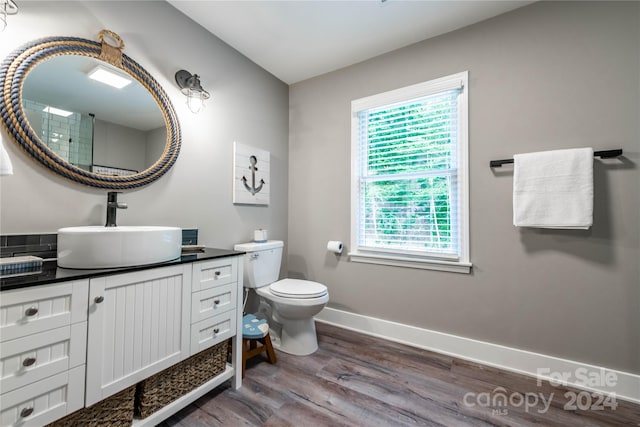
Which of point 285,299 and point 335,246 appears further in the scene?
point 335,246

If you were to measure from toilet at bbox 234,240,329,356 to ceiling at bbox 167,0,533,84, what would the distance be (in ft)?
5.44

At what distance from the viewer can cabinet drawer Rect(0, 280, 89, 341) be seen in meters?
0.82

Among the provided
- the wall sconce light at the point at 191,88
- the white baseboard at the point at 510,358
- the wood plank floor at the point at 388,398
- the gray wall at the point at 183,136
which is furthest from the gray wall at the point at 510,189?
the wall sconce light at the point at 191,88

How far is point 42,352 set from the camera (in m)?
0.89

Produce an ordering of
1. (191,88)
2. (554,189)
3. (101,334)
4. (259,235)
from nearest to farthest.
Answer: (101,334) < (554,189) < (191,88) < (259,235)

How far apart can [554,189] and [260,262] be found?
2.07m

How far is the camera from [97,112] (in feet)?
4.83

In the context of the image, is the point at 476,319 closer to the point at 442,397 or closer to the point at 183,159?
the point at 442,397

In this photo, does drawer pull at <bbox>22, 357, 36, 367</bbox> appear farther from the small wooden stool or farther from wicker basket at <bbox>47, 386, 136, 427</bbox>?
the small wooden stool

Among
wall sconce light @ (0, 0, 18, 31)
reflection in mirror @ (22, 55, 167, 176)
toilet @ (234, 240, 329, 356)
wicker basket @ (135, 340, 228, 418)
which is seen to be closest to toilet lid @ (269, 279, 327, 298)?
toilet @ (234, 240, 329, 356)

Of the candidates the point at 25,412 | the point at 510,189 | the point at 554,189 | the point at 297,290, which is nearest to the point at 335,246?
the point at 297,290

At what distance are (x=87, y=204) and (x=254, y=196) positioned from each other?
117 cm

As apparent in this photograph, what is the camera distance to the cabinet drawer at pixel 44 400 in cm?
83

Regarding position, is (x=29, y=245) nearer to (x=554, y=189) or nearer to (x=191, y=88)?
(x=191, y=88)
